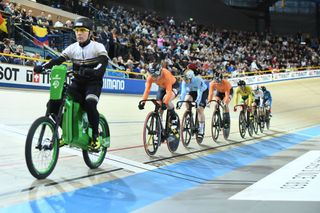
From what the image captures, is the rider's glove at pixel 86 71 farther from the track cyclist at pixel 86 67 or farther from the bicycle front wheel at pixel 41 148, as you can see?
the bicycle front wheel at pixel 41 148

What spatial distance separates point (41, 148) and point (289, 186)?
2.74m

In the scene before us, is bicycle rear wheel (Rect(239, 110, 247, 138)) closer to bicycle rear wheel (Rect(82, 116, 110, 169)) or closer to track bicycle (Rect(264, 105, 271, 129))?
track bicycle (Rect(264, 105, 271, 129))

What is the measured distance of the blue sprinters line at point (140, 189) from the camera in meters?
3.80

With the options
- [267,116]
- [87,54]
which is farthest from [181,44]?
[87,54]

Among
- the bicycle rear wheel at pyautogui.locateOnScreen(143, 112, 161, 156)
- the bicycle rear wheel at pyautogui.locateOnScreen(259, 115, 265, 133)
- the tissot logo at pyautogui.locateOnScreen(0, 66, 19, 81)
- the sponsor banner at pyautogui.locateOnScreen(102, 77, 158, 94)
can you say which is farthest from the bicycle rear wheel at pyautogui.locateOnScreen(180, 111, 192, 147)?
the sponsor banner at pyautogui.locateOnScreen(102, 77, 158, 94)

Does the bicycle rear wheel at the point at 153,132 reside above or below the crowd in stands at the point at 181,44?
below

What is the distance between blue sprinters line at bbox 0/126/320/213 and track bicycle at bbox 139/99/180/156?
0.55 m

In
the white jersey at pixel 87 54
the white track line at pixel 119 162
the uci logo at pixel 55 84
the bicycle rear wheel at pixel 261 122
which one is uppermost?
the white jersey at pixel 87 54

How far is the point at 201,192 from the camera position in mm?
4699

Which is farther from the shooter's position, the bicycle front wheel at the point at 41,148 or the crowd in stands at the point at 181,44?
Answer: the crowd in stands at the point at 181,44

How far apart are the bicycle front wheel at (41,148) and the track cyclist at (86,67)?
50 cm

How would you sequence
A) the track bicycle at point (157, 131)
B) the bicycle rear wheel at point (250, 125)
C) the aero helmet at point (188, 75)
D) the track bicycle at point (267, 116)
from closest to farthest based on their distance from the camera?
the track bicycle at point (157, 131) → the aero helmet at point (188, 75) → the bicycle rear wheel at point (250, 125) → the track bicycle at point (267, 116)

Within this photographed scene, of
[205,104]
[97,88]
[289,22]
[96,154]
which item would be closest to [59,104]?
[97,88]

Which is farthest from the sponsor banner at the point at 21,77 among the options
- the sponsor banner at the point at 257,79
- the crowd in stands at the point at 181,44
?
the sponsor banner at the point at 257,79
